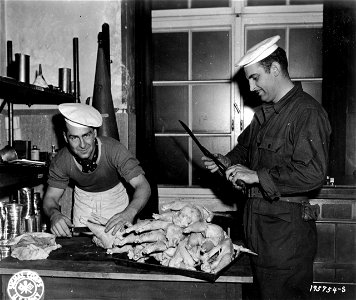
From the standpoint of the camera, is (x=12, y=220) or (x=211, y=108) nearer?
(x=12, y=220)

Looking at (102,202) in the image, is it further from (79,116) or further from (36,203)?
(79,116)

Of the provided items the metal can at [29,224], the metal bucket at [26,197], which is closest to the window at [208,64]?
the metal bucket at [26,197]

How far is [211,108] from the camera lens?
193 inches

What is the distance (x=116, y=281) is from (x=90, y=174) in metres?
1.29

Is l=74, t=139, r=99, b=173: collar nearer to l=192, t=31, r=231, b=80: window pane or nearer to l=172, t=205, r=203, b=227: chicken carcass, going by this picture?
l=172, t=205, r=203, b=227: chicken carcass

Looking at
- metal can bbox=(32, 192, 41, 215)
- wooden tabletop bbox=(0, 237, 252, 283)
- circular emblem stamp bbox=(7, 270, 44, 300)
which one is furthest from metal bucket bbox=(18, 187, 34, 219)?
circular emblem stamp bbox=(7, 270, 44, 300)

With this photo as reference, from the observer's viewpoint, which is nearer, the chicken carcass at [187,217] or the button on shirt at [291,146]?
the chicken carcass at [187,217]

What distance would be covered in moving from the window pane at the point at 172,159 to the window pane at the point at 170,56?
776 mm

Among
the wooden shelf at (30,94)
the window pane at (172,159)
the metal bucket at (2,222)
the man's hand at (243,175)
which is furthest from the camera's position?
the window pane at (172,159)

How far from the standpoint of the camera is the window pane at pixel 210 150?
4.88m

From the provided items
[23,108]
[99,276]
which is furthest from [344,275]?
[23,108]

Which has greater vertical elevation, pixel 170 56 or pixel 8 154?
pixel 170 56

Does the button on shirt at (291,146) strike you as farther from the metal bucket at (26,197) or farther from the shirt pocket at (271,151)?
the metal bucket at (26,197)

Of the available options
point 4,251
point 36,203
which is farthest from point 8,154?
point 4,251
